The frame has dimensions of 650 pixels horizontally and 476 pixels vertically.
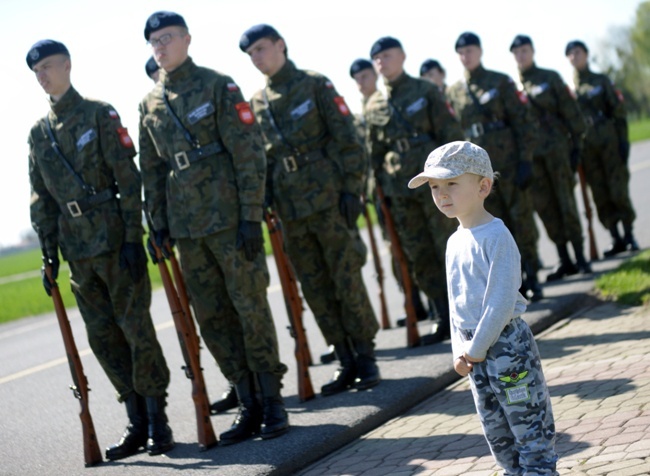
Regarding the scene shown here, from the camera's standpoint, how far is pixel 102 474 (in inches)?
269

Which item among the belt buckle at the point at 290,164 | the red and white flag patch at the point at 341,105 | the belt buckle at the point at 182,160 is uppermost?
the red and white flag patch at the point at 341,105

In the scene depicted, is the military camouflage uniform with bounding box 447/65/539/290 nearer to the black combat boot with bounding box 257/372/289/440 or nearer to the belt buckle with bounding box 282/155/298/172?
the belt buckle with bounding box 282/155/298/172

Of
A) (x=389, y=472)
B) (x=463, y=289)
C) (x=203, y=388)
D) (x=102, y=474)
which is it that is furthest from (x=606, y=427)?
(x=102, y=474)

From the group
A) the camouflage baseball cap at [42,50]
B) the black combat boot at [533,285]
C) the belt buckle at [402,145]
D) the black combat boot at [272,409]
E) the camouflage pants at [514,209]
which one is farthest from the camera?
the camouflage pants at [514,209]

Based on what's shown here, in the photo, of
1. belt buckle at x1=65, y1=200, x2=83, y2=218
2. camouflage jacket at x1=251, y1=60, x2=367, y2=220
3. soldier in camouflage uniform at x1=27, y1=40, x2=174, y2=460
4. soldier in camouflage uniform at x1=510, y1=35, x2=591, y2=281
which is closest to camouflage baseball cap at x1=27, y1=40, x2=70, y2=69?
soldier in camouflage uniform at x1=27, y1=40, x2=174, y2=460

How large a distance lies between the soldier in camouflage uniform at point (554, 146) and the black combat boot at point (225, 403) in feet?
16.6

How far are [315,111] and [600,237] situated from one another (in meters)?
9.11

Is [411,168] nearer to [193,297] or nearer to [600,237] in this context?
[193,297]

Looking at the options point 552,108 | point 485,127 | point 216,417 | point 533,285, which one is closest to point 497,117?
point 485,127

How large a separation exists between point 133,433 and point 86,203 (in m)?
1.52

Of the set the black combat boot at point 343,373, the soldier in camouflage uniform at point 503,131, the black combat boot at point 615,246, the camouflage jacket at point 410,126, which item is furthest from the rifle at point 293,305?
the black combat boot at point 615,246

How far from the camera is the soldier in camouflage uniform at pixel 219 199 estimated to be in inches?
275

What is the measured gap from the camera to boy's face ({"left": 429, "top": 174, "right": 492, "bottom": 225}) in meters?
4.59

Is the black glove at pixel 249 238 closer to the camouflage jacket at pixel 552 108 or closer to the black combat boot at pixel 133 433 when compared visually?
the black combat boot at pixel 133 433
